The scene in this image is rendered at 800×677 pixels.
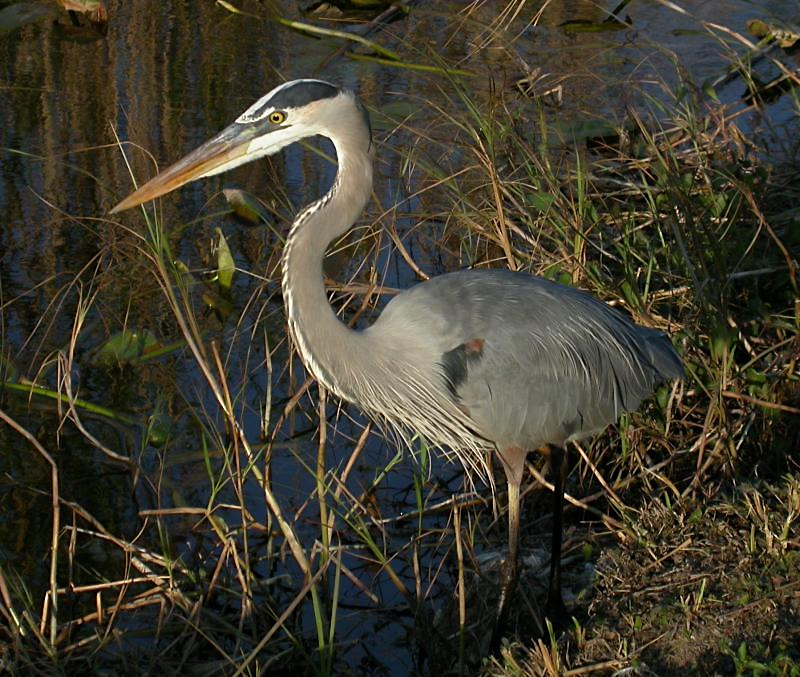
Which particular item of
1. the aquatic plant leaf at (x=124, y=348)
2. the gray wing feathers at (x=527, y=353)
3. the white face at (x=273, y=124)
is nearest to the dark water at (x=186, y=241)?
the aquatic plant leaf at (x=124, y=348)

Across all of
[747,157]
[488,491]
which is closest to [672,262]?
[747,157]

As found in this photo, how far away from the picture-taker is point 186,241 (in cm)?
589

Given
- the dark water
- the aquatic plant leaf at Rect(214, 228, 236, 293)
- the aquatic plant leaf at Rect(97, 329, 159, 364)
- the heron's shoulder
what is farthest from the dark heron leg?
the aquatic plant leaf at Rect(214, 228, 236, 293)

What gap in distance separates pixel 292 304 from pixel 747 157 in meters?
2.39

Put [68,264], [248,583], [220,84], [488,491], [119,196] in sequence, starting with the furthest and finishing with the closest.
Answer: [220,84] → [119,196] → [68,264] → [488,491] → [248,583]

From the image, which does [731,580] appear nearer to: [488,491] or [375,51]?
[488,491]

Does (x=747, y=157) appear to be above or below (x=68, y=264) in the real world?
above

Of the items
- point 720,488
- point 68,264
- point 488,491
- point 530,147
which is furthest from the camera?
point 68,264

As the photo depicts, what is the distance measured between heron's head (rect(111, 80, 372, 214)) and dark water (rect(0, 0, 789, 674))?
0.47 ft

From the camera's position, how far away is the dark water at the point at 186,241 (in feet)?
13.5

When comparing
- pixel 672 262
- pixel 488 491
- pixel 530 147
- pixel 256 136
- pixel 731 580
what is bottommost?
pixel 488 491

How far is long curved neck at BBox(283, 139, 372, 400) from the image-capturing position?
11.1 feet

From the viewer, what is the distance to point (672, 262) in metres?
4.59

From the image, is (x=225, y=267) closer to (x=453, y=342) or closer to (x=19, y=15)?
(x=453, y=342)
